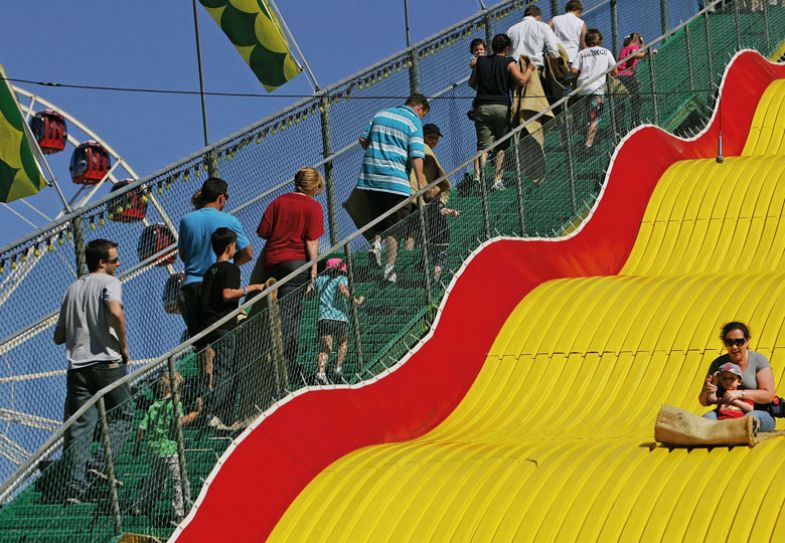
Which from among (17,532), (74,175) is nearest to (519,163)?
(17,532)

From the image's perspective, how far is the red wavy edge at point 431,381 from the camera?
10297 millimetres

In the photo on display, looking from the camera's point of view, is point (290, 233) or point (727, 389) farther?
point (290, 233)

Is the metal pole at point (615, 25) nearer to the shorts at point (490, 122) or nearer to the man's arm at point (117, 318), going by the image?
the shorts at point (490, 122)

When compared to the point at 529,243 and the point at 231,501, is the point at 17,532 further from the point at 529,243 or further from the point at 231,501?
the point at 529,243

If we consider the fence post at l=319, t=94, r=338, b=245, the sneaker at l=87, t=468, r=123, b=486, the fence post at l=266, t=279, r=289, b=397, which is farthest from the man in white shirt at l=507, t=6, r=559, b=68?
the sneaker at l=87, t=468, r=123, b=486

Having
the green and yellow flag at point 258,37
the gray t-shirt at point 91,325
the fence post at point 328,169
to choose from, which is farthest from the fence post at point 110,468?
the green and yellow flag at point 258,37

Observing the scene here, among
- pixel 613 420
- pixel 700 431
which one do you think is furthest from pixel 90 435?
pixel 613 420

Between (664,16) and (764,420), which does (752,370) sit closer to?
(764,420)

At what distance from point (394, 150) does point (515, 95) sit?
2.96 metres

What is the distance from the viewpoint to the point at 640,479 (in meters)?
Answer: 9.90

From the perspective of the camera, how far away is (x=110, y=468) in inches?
382

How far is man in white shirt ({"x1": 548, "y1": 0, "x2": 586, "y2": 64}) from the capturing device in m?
18.4

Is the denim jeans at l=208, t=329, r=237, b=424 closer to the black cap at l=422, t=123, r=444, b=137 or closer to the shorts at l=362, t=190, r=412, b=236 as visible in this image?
the shorts at l=362, t=190, r=412, b=236

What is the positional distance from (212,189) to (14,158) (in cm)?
190
